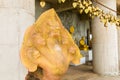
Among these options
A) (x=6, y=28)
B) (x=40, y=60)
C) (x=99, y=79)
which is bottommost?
(x=99, y=79)

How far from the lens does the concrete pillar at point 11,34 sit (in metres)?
2.32

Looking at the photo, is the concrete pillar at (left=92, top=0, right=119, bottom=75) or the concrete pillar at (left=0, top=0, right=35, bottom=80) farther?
the concrete pillar at (left=92, top=0, right=119, bottom=75)

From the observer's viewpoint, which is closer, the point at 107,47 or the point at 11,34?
the point at 11,34

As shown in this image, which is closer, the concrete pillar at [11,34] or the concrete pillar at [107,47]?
the concrete pillar at [11,34]

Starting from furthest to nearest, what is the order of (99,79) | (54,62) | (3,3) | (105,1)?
(105,1) → (99,79) → (3,3) → (54,62)

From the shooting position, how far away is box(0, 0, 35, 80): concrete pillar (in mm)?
2320

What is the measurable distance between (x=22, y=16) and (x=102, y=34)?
10.1 ft

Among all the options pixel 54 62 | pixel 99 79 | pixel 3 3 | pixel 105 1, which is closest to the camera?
pixel 54 62

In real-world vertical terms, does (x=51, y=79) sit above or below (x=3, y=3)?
below

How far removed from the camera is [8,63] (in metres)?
2.35

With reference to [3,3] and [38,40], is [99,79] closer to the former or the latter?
[3,3]

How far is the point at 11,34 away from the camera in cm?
239

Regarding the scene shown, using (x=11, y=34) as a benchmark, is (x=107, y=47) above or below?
below

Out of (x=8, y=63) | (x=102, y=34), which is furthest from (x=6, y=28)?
(x=102, y=34)
